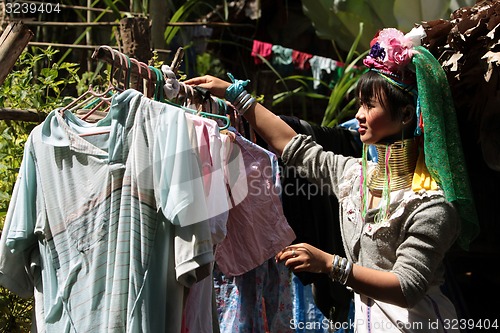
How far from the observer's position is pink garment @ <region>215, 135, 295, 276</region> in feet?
9.75

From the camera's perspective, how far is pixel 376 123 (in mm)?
2746

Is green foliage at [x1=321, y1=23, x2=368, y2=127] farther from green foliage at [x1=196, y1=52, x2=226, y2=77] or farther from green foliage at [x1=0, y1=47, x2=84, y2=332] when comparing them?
green foliage at [x1=0, y1=47, x2=84, y2=332]

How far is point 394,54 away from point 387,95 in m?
0.15

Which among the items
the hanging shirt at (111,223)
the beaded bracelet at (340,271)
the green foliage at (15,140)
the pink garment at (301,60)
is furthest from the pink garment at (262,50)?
the beaded bracelet at (340,271)

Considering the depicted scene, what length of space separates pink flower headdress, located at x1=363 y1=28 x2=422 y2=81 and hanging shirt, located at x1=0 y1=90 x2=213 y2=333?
0.82 meters

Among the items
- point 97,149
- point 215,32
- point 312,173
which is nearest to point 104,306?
point 97,149

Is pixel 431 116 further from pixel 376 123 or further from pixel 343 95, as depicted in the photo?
pixel 343 95

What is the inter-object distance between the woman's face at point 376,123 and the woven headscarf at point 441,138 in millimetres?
120

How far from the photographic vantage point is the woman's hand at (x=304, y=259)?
8.02 ft

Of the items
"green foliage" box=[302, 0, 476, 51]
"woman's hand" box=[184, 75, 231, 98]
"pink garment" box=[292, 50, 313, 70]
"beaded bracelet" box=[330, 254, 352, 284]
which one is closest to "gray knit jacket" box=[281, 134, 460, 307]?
"beaded bracelet" box=[330, 254, 352, 284]

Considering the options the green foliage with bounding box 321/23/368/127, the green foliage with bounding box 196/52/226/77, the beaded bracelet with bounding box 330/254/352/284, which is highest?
the green foliage with bounding box 196/52/226/77

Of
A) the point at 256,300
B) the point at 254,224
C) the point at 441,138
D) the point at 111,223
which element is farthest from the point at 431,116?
the point at 256,300

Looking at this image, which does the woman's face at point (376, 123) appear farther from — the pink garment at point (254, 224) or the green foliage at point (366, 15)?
the green foliage at point (366, 15)

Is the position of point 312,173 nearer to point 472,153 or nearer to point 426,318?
point 426,318
